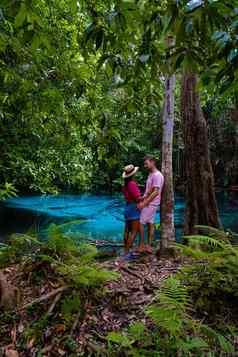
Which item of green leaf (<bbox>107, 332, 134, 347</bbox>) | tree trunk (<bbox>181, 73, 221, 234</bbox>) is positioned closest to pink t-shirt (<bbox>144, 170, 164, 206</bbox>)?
tree trunk (<bbox>181, 73, 221, 234</bbox>)

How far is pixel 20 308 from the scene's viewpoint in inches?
124

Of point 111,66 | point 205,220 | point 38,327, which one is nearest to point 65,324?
point 38,327

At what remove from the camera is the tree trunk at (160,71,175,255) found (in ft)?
18.1

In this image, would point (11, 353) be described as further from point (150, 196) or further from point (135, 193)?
point (135, 193)

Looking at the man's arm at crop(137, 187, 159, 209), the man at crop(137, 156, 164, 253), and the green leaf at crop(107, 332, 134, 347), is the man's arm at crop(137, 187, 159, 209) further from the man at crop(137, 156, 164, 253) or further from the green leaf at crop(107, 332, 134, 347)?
the green leaf at crop(107, 332, 134, 347)

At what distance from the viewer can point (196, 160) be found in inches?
256

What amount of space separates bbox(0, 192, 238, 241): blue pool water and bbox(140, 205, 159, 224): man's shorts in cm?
620

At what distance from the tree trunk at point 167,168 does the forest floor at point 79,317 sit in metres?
1.82

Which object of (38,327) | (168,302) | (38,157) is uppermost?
(38,157)

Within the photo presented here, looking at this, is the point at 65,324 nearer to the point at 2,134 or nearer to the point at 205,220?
the point at 205,220

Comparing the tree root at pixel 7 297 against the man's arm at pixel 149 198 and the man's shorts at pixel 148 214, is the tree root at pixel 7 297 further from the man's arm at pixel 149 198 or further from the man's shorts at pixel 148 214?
the man's shorts at pixel 148 214

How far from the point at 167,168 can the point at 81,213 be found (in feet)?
46.3

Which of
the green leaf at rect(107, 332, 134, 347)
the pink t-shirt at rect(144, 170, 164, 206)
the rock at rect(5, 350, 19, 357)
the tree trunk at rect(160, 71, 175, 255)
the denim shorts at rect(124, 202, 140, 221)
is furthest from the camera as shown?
the denim shorts at rect(124, 202, 140, 221)

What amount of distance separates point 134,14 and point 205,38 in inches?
17.1
